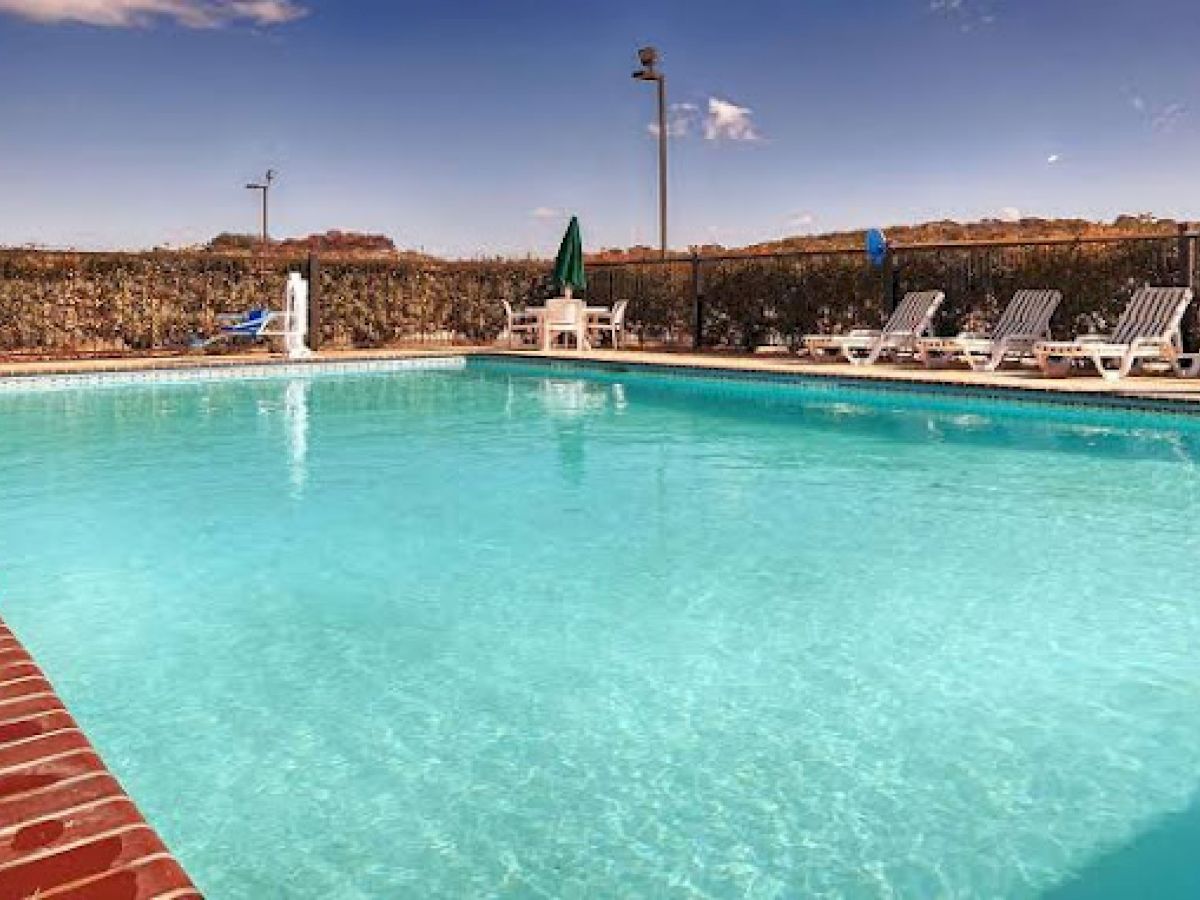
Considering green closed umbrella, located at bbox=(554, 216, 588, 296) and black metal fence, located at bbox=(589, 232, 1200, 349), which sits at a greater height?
green closed umbrella, located at bbox=(554, 216, 588, 296)

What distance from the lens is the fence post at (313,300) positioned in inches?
744

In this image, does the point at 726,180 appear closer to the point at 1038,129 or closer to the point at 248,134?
the point at 1038,129

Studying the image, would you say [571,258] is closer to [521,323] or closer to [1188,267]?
[521,323]

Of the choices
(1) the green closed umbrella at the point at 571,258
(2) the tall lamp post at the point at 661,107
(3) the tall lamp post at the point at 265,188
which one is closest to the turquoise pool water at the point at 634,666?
(1) the green closed umbrella at the point at 571,258

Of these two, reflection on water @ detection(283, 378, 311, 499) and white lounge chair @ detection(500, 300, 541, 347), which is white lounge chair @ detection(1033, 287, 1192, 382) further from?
white lounge chair @ detection(500, 300, 541, 347)

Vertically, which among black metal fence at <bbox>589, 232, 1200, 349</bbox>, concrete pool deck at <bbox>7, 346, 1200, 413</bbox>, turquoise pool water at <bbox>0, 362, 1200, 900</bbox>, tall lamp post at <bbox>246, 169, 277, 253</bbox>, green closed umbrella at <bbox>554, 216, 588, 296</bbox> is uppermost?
tall lamp post at <bbox>246, 169, 277, 253</bbox>

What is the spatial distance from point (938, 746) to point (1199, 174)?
1044 inches

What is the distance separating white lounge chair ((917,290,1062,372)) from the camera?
42.3ft

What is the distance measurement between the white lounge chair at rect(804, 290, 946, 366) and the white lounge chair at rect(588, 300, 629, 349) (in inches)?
180

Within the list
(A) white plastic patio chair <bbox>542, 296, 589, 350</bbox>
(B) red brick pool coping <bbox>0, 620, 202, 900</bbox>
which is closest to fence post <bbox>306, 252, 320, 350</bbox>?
(A) white plastic patio chair <bbox>542, 296, 589, 350</bbox>

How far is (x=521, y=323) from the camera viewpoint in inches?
805

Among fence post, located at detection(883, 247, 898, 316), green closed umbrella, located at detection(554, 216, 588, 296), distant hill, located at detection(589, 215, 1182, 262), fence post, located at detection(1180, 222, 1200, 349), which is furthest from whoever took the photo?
distant hill, located at detection(589, 215, 1182, 262)

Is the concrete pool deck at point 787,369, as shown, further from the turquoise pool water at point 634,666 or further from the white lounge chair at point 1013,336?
the turquoise pool water at point 634,666

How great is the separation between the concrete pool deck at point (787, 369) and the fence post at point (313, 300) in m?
0.36
